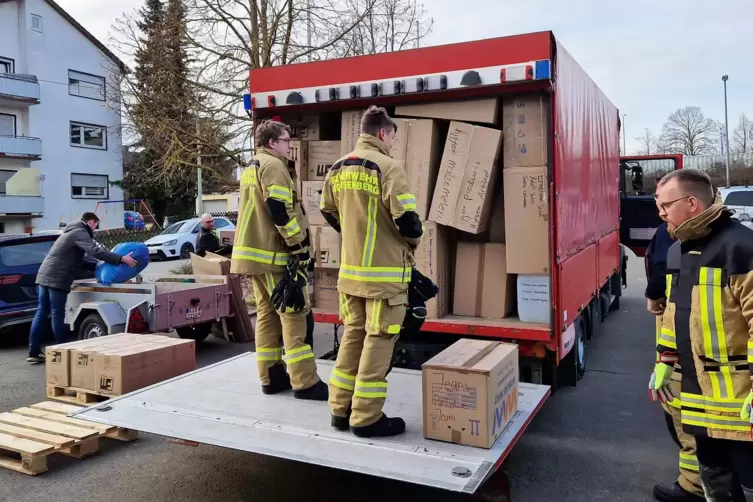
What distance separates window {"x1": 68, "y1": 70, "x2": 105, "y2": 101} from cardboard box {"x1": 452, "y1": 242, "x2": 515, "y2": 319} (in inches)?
1224

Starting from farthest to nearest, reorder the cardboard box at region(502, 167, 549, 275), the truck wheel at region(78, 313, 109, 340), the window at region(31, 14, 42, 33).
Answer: the window at region(31, 14, 42, 33)
the truck wheel at region(78, 313, 109, 340)
the cardboard box at region(502, 167, 549, 275)

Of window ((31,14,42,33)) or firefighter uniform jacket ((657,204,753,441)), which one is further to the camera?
window ((31,14,42,33))

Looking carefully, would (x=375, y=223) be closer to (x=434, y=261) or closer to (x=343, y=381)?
(x=343, y=381)

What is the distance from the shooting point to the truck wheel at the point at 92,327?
23.4 ft

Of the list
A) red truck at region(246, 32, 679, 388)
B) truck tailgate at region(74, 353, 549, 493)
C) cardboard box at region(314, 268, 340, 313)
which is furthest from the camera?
cardboard box at region(314, 268, 340, 313)

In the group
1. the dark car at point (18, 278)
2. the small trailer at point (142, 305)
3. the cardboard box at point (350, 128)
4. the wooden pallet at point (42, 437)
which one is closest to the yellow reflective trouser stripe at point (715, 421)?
the cardboard box at point (350, 128)

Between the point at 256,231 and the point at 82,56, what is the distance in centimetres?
3301

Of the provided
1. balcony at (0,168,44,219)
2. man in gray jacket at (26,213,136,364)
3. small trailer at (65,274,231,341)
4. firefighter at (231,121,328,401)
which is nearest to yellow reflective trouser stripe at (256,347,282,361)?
firefighter at (231,121,328,401)

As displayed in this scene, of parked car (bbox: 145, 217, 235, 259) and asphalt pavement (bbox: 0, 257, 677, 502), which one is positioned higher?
parked car (bbox: 145, 217, 235, 259)

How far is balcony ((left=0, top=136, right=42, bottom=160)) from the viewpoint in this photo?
28797 millimetres

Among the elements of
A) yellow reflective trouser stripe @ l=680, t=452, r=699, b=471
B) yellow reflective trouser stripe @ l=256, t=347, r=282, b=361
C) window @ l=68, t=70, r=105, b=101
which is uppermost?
window @ l=68, t=70, r=105, b=101

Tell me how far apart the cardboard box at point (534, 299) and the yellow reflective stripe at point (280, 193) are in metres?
2.09

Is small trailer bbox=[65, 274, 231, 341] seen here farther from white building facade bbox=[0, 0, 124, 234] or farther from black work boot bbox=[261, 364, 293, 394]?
white building facade bbox=[0, 0, 124, 234]

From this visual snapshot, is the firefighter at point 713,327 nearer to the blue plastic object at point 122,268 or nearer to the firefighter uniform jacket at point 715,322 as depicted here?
the firefighter uniform jacket at point 715,322
